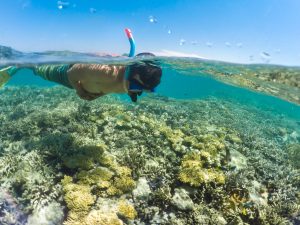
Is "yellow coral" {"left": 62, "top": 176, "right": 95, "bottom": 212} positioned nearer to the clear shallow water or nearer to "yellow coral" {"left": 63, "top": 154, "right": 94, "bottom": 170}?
the clear shallow water

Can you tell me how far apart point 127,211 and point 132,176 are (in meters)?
1.43

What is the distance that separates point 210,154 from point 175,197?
2603 millimetres

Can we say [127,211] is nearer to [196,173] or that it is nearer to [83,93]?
[196,173]

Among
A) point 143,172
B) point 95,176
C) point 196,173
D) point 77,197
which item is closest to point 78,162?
point 95,176

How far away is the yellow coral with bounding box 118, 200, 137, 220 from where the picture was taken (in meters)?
7.21

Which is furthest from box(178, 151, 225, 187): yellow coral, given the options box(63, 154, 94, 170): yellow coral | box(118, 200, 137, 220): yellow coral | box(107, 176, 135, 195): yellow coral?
box(63, 154, 94, 170): yellow coral

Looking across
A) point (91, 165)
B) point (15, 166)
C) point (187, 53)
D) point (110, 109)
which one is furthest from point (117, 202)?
point (187, 53)

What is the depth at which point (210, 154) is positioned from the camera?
991 cm

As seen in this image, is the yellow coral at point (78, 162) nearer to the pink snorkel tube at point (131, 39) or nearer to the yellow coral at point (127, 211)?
the yellow coral at point (127, 211)

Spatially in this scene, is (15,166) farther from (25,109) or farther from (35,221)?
(25,109)

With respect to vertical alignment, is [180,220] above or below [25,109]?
below

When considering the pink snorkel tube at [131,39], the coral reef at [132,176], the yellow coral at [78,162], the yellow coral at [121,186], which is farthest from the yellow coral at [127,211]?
the pink snorkel tube at [131,39]

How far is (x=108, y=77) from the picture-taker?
6.59 meters

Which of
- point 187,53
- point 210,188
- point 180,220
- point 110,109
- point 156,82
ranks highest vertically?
point 187,53
